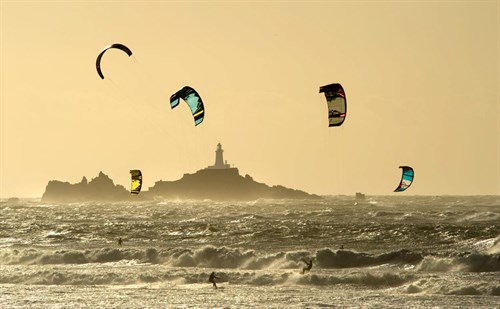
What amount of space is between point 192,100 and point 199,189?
160 m

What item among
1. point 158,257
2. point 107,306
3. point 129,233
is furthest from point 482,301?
point 129,233

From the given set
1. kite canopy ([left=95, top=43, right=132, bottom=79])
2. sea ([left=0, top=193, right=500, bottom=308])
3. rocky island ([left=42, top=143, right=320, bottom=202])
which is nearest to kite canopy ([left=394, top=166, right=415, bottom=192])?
sea ([left=0, top=193, right=500, bottom=308])

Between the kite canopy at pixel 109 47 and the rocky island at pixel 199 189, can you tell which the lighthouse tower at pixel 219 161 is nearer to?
the rocky island at pixel 199 189

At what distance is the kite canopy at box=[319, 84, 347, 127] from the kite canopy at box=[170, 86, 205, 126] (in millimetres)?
5263

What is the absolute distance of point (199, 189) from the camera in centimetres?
19000

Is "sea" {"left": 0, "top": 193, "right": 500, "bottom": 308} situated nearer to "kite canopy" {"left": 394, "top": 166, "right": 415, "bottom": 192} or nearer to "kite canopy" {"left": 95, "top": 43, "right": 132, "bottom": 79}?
"kite canopy" {"left": 394, "top": 166, "right": 415, "bottom": 192}

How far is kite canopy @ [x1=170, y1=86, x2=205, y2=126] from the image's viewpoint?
3036 centimetres

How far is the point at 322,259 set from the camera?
3075 cm

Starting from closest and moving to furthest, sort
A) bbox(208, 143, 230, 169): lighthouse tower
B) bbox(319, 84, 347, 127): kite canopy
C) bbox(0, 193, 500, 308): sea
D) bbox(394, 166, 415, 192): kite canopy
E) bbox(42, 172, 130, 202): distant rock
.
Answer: bbox(0, 193, 500, 308): sea → bbox(319, 84, 347, 127): kite canopy → bbox(394, 166, 415, 192): kite canopy → bbox(208, 143, 230, 169): lighthouse tower → bbox(42, 172, 130, 202): distant rock

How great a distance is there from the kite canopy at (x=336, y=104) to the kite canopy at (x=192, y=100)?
5.26 meters

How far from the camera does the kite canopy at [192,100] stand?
30359mm

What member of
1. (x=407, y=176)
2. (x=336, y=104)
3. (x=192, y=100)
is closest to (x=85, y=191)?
(x=407, y=176)

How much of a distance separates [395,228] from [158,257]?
16.3 meters

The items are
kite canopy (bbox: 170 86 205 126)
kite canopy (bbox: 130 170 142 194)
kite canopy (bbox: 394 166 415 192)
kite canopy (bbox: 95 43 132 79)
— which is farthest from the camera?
kite canopy (bbox: 130 170 142 194)
